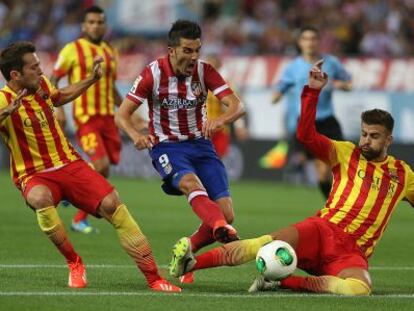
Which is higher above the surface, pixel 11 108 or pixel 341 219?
pixel 11 108

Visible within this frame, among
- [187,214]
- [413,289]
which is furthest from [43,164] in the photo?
[187,214]

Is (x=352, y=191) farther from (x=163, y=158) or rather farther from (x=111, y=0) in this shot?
(x=111, y=0)

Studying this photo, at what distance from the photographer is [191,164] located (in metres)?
9.94

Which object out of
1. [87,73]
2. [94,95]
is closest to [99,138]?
[94,95]

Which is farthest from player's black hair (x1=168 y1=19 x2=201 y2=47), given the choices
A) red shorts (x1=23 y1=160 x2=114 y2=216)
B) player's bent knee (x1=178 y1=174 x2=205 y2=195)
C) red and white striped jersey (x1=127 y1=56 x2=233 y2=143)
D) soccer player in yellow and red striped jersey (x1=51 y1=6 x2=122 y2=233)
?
soccer player in yellow and red striped jersey (x1=51 y1=6 x2=122 y2=233)

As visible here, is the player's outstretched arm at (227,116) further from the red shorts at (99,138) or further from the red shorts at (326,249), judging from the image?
the red shorts at (99,138)

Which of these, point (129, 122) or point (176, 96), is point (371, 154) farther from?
point (129, 122)

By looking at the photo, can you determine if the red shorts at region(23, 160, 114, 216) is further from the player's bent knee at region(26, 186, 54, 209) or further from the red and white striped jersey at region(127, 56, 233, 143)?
the red and white striped jersey at region(127, 56, 233, 143)

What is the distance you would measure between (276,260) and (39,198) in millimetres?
1858

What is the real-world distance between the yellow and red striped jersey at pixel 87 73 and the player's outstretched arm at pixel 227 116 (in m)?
4.47

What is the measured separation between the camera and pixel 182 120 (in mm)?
10000

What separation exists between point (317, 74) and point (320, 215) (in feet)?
3.73

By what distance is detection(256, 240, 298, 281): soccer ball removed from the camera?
860 cm

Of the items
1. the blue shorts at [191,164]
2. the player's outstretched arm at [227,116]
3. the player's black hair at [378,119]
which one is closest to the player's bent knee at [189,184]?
the blue shorts at [191,164]
